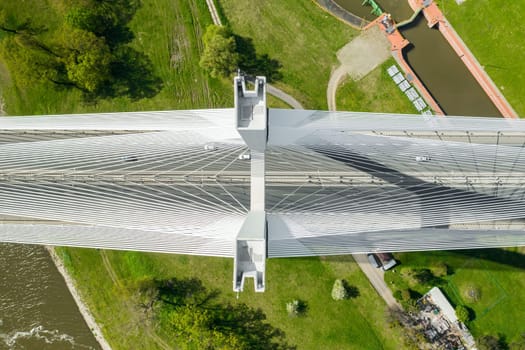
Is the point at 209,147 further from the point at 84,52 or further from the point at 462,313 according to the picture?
the point at 462,313

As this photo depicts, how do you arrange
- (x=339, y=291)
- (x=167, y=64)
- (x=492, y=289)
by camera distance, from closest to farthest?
(x=339, y=291)
(x=492, y=289)
(x=167, y=64)

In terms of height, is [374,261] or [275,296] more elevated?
[374,261]

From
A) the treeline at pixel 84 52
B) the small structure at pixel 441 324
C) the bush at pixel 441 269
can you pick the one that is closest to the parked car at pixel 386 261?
the bush at pixel 441 269

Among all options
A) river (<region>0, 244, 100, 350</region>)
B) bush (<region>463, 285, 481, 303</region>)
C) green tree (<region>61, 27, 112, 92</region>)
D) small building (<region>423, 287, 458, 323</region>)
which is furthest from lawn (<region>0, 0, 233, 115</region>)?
bush (<region>463, 285, 481, 303</region>)

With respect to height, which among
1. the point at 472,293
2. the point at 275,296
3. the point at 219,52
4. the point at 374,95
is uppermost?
the point at 219,52

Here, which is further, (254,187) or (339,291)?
(339,291)

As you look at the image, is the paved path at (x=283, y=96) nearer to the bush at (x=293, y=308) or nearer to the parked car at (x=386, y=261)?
the parked car at (x=386, y=261)

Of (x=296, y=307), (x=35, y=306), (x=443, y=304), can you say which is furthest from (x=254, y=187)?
(x=35, y=306)

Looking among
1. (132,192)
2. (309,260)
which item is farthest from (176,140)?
(309,260)
